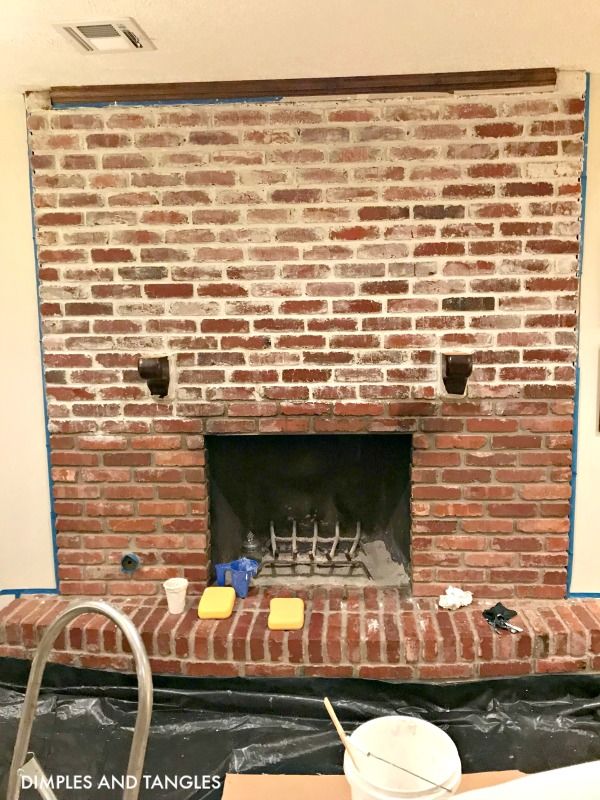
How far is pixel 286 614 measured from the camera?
2156 millimetres

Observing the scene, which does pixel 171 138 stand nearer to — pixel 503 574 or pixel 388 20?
pixel 388 20

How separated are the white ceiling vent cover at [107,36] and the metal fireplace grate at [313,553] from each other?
184 centimetres

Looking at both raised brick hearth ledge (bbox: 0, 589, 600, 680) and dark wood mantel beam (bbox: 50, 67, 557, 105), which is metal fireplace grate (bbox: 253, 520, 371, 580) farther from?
dark wood mantel beam (bbox: 50, 67, 557, 105)

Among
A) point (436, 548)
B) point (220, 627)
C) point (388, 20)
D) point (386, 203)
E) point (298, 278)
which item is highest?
point (388, 20)

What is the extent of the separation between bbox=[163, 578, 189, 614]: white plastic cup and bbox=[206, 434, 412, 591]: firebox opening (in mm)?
265

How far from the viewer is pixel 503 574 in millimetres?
2275

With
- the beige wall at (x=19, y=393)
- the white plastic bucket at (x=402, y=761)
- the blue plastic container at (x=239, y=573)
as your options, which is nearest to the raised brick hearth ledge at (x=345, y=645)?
the blue plastic container at (x=239, y=573)

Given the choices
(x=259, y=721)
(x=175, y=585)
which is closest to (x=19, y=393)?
(x=175, y=585)

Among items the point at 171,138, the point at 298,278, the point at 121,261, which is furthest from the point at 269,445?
the point at 171,138

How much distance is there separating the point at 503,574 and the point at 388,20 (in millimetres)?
1945

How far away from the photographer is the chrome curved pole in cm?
105

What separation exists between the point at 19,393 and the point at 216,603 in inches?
44.8

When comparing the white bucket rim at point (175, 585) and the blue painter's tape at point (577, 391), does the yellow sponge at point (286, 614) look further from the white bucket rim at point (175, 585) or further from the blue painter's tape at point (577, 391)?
the blue painter's tape at point (577, 391)

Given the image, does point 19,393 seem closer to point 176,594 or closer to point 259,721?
point 176,594
